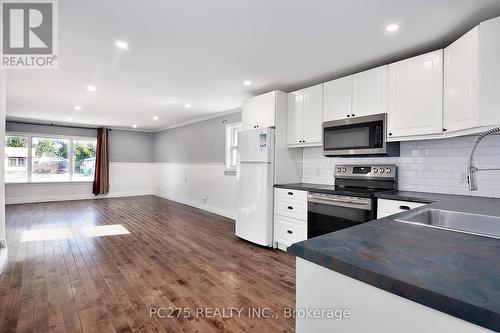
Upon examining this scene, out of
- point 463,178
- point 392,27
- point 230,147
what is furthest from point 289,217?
point 230,147

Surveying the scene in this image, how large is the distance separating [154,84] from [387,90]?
3.09 metres

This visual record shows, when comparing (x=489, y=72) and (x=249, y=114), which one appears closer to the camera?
(x=489, y=72)

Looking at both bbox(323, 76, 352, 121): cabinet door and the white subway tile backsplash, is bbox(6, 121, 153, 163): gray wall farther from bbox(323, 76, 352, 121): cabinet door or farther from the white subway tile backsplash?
the white subway tile backsplash

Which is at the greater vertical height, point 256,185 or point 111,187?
point 256,185

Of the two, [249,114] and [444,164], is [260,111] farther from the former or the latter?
[444,164]

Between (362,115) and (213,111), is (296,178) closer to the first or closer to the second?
(362,115)

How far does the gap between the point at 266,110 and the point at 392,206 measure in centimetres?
210

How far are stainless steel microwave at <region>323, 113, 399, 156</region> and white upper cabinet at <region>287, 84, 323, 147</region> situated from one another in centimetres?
18

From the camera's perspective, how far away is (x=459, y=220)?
154cm

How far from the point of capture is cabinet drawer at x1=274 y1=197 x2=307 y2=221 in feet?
10.5

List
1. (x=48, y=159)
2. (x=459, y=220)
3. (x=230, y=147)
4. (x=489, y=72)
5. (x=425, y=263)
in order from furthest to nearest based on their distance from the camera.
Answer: (x=48, y=159) → (x=230, y=147) → (x=489, y=72) → (x=459, y=220) → (x=425, y=263)

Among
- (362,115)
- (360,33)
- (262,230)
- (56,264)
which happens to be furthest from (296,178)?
(56,264)

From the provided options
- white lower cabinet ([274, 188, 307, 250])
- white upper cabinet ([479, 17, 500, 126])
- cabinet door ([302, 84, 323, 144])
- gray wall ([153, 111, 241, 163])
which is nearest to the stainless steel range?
white lower cabinet ([274, 188, 307, 250])

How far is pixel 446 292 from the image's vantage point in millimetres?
578
